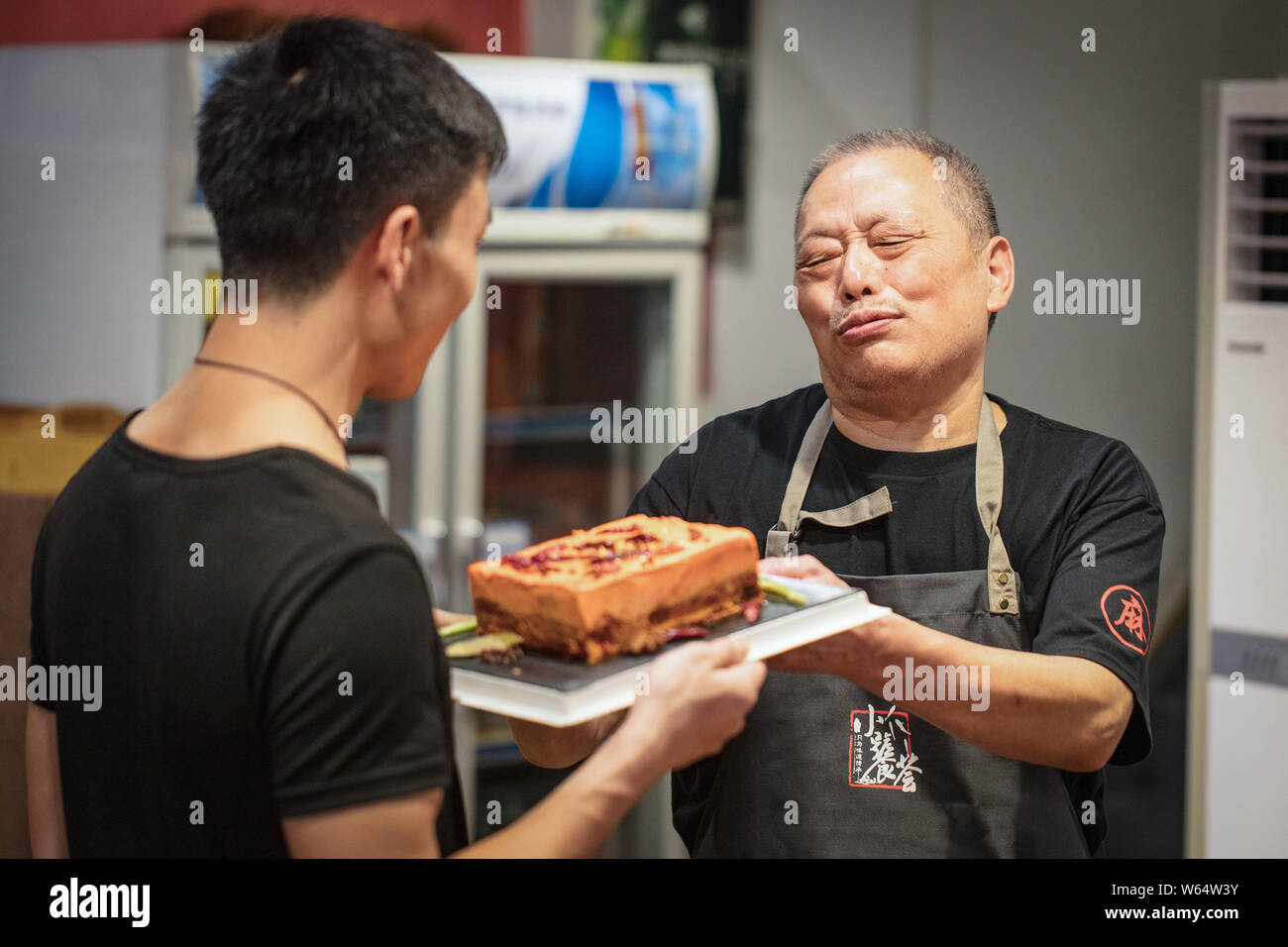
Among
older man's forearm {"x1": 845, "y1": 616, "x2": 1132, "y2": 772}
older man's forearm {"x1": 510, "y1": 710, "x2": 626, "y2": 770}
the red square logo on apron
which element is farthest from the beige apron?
older man's forearm {"x1": 510, "y1": 710, "x2": 626, "y2": 770}

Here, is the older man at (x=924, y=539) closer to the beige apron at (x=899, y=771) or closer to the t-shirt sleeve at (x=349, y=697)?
the beige apron at (x=899, y=771)

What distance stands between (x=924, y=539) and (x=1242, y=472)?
1.55 m

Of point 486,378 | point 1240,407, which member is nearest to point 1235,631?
point 1240,407

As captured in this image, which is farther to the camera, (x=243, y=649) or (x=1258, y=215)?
(x=1258, y=215)

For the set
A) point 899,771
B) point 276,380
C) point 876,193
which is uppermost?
point 876,193

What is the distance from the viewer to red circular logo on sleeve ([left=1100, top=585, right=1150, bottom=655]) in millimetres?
1581

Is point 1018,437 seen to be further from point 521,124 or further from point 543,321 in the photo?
point 543,321

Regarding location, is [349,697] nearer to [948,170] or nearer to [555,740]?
[555,740]

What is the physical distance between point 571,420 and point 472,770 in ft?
3.26

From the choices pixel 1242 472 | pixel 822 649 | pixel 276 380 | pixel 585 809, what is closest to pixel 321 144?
pixel 276 380

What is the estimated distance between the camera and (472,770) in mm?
3271

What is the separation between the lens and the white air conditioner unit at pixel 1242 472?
285cm

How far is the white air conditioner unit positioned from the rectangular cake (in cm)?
193

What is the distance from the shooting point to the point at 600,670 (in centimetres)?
119
